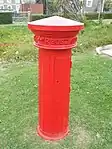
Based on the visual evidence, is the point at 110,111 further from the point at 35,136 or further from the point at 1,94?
the point at 1,94

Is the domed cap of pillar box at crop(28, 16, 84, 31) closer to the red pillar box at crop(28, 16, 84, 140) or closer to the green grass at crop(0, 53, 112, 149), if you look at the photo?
the red pillar box at crop(28, 16, 84, 140)

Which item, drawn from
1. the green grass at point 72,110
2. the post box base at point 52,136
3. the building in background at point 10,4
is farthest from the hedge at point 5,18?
the post box base at point 52,136

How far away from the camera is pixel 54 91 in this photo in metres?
3.25

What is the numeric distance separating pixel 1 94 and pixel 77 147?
2198mm

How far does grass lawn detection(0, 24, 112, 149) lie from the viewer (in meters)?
3.52

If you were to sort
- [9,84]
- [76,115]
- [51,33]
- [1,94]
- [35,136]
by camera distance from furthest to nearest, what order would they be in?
1. [9,84]
2. [1,94]
3. [76,115]
4. [35,136]
5. [51,33]

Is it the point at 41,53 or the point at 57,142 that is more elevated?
the point at 41,53

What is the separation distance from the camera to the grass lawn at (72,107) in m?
3.52

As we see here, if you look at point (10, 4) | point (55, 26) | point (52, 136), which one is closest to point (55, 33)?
point (55, 26)

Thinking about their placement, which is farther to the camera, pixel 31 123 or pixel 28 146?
pixel 31 123

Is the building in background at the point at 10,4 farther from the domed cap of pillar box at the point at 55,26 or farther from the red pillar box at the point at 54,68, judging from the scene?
the domed cap of pillar box at the point at 55,26

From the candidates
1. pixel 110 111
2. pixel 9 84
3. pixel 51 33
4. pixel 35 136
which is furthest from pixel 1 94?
Result: pixel 51 33

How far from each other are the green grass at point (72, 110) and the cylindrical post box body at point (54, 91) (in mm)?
188

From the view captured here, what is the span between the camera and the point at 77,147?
134 inches
